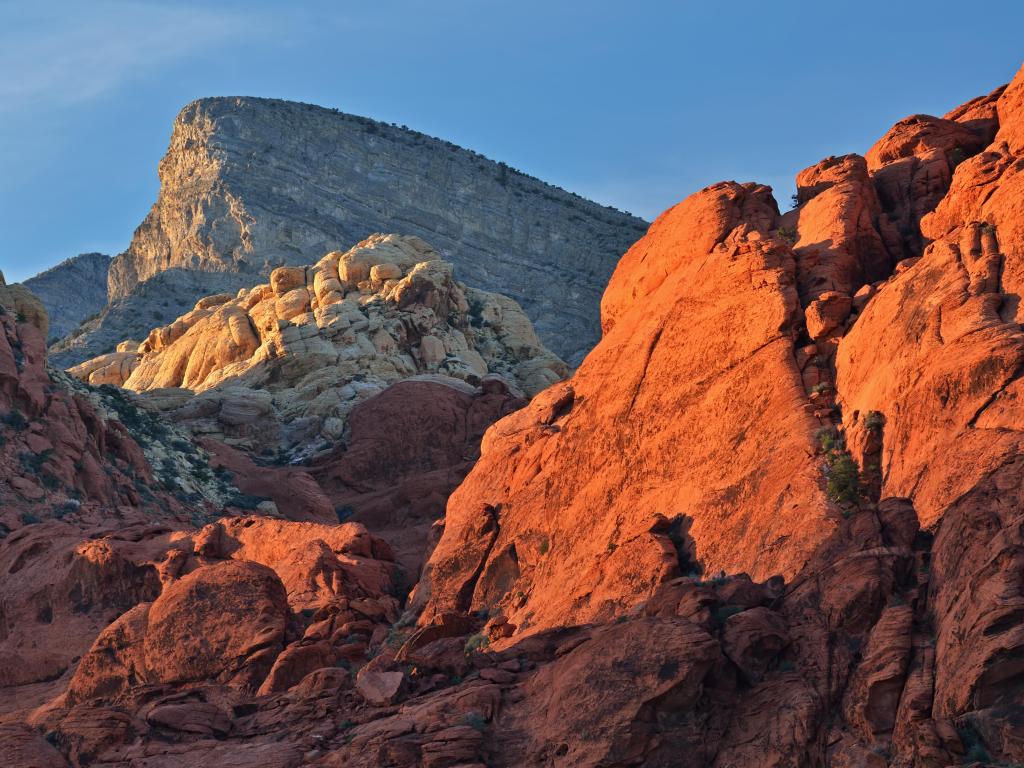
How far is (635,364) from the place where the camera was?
94.1ft

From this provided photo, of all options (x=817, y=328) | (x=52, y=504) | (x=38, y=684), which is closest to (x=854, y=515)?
(x=817, y=328)

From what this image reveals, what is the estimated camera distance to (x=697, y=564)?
76.6 feet

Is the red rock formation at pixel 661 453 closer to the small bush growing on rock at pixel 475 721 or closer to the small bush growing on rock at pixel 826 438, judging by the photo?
the small bush growing on rock at pixel 826 438

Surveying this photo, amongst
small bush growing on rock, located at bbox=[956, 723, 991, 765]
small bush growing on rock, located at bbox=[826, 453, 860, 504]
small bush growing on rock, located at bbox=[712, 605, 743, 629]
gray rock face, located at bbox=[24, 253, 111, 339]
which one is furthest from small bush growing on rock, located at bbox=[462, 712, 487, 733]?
gray rock face, located at bbox=[24, 253, 111, 339]

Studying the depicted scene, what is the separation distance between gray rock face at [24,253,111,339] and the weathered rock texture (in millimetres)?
84740

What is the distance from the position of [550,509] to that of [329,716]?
6967 millimetres

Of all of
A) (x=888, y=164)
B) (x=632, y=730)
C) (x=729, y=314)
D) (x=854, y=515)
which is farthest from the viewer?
(x=888, y=164)

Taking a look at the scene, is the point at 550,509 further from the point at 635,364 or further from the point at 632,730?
the point at 632,730

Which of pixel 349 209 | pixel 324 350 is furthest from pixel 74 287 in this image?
pixel 324 350

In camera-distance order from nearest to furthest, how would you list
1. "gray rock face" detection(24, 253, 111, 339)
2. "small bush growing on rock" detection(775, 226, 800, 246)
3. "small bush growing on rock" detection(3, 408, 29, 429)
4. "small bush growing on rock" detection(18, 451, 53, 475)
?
"small bush growing on rock" detection(775, 226, 800, 246)
"small bush growing on rock" detection(18, 451, 53, 475)
"small bush growing on rock" detection(3, 408, 29, 429)
"gray rock face" detection(24, 253, 111, 339)

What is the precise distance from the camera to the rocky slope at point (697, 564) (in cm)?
1741

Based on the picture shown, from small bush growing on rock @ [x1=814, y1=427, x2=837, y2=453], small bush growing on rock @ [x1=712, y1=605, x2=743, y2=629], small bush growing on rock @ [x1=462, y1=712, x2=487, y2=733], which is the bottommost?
small bush growing on rock @ [x1=462, y1=712, x2=487, y2=733]

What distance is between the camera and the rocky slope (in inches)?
685

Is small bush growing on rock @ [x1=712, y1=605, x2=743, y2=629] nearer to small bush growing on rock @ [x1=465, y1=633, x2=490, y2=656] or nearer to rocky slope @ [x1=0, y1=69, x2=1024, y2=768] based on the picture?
rocky slope @ [x1=0, y1=69, x2=1024, y2=768]
